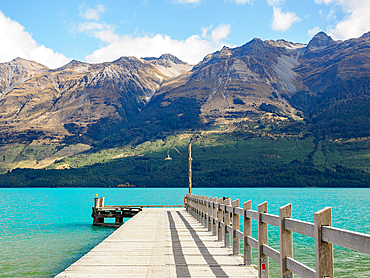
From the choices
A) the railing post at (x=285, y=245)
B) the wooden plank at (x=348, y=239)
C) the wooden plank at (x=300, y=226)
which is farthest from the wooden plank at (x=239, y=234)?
the wooden plank at (x=348, y=239)

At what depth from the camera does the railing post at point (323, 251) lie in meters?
4.94

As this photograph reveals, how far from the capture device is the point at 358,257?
2455 centimetres

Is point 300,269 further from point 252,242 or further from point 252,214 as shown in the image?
point 252,242

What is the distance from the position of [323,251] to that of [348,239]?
0.70 metres

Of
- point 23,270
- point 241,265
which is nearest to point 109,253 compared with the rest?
point 241,265

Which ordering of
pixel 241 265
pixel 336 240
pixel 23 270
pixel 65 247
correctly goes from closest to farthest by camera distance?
1. pixel 336 240
2. pixel 241 265
3. pixel 23 270
4. pixel 65 247

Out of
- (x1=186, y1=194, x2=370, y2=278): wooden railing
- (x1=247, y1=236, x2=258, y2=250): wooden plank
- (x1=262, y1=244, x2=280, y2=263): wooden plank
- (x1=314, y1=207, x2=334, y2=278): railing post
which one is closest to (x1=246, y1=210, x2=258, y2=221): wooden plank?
(x1=186, y1=194, x2=370, y2=278): wooden railing

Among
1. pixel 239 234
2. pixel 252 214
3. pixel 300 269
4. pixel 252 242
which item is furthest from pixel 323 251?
pixel 239 234

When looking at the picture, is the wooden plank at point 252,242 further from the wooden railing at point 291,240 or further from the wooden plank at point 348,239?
the wooden plank at point 348,239

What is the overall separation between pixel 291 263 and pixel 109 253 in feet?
21.9

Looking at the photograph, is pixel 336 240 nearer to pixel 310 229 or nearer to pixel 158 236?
pixel 310 229

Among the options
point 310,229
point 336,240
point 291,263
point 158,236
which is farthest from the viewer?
point 158,236

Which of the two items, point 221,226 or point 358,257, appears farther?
point 358,257

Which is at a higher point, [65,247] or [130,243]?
[130,243]
